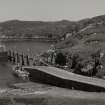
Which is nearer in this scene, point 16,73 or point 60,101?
point 60,101

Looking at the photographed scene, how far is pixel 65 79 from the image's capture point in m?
52.5

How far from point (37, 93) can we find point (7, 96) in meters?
4.42

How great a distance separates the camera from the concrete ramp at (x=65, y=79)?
4722 centimetres

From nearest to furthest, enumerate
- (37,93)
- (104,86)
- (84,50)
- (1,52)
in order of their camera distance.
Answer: (104,86) < (37,93) < (84,50) < (1,52)

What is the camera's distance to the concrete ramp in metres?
47.2

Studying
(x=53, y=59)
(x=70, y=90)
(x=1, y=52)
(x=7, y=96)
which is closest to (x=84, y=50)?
(x=53, y=59)

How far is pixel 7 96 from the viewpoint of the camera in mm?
47375

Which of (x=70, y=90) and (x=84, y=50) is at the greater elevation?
(x=84, y=50)

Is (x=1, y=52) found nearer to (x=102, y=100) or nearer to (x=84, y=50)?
(x=84, y=50)

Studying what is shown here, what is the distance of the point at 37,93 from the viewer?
4819cm

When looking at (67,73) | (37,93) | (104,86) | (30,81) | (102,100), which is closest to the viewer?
(102,100)

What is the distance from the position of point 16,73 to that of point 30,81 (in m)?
9.52

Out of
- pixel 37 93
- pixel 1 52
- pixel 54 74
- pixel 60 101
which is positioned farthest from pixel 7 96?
pixel 1 52

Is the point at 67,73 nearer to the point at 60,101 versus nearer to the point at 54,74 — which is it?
the point at 54,74
